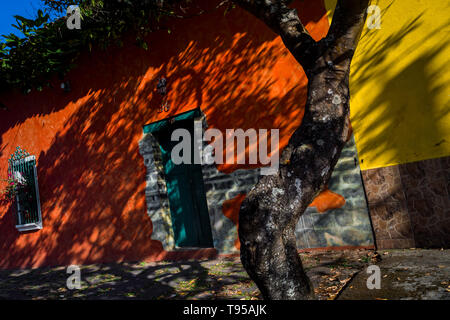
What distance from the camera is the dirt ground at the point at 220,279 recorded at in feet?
9.77

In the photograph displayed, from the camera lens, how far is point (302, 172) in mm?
2232

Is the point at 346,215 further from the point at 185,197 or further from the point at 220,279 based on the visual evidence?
the point at 185,197

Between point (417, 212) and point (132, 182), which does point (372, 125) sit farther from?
point (132, 182)

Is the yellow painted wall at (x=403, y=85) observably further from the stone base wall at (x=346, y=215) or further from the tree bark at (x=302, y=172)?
the tree bark at (x=302, y=172)

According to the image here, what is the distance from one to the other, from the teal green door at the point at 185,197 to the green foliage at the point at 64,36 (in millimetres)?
1789

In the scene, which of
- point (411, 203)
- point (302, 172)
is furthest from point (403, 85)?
point (302, 172)

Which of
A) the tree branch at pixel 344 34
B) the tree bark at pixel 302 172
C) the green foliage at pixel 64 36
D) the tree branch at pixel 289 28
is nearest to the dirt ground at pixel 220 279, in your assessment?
the tree bark at pixel 302 172

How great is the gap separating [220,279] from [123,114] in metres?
3.91

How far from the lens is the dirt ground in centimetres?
298

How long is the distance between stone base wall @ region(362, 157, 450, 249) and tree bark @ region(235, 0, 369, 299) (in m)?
2.23

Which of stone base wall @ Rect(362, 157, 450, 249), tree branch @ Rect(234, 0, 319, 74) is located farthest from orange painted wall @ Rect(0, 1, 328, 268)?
tree branch @ Rect(234, 0, 319, 74)

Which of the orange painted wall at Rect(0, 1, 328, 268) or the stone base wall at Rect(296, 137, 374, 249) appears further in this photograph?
the orange painted wall at Rect(0, 1, 328, 268)

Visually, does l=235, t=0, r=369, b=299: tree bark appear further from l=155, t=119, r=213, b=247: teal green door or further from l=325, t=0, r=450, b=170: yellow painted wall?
l=155, t=119, r=213, b=247: teal green door

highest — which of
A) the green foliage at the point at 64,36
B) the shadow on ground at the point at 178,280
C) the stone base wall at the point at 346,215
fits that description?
the green foliage at the point at 64,36
